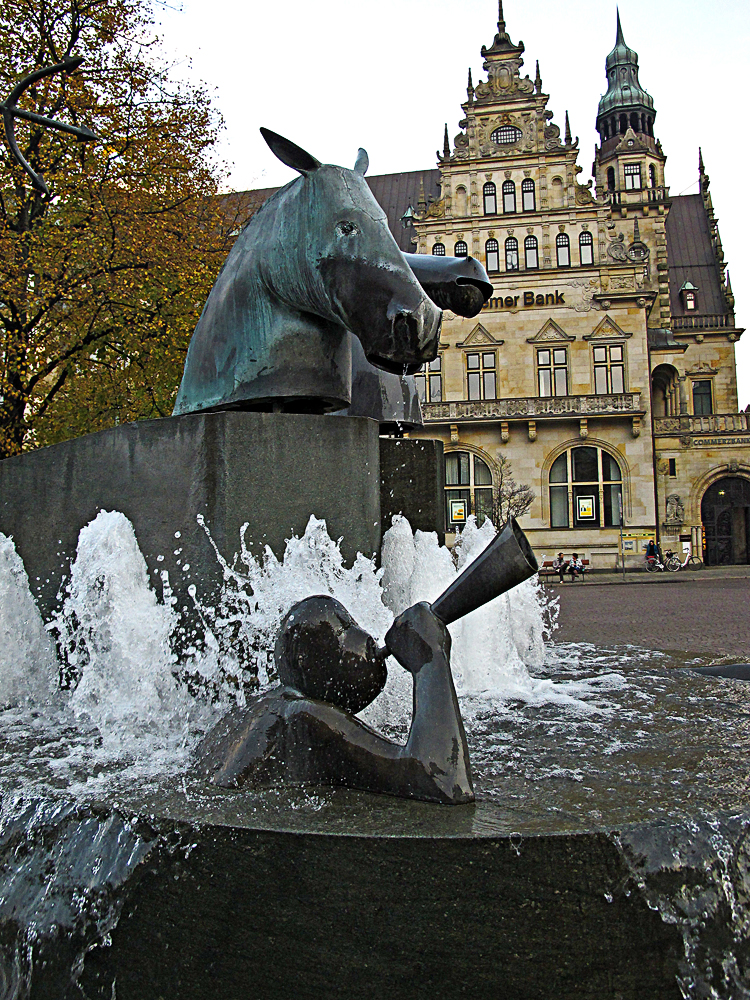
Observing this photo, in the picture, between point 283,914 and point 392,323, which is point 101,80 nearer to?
point 392,323

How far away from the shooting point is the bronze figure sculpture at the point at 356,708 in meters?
1.83

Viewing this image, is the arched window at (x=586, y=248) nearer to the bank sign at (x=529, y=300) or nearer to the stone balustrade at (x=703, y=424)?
the bank sign at (x=529, y=300)

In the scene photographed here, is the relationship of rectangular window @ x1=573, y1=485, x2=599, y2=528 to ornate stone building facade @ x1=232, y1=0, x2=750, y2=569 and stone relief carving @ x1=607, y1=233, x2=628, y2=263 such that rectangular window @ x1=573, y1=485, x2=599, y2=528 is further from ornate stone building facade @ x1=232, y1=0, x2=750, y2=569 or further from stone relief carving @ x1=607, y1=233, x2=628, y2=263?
stone relief carving @ x1=607, y1=233, x2=628, y2=263

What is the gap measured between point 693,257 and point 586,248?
15817 mm

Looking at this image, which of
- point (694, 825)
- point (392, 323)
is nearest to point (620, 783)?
point (694, 825)

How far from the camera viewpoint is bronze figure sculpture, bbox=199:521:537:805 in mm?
1833

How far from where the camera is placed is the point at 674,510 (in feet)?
107

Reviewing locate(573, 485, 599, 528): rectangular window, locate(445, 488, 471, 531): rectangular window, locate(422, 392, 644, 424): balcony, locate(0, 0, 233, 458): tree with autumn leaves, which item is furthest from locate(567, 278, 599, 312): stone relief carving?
locate(0, 0, 233, 458): tree with autumn leaves

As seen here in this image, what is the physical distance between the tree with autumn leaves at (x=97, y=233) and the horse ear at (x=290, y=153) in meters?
9.99

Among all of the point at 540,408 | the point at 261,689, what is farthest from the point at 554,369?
the point at 261,689

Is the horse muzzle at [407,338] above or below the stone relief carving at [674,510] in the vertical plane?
below

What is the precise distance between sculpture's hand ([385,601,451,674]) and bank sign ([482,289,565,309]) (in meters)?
31.7

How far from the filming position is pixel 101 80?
1341 centimetres

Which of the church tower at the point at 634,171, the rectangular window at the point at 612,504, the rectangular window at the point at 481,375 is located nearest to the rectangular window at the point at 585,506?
the rectangular window at the point at 612,504
